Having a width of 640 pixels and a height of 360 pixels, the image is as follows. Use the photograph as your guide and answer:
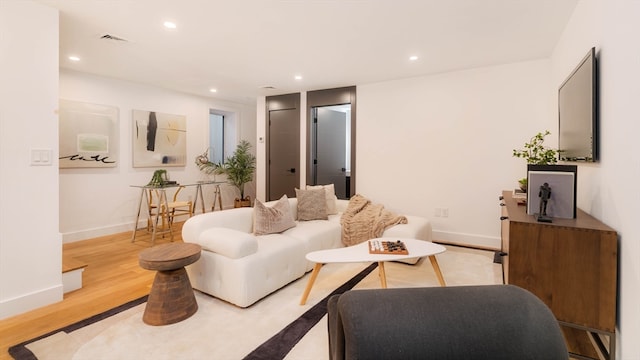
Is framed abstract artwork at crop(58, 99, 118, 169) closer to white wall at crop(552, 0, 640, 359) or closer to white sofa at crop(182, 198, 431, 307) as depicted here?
white sofa at crop(182, 198, 431, 307)

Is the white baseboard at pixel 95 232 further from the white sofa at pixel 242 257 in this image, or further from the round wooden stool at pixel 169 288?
the round wooden stool at pixel 169 288

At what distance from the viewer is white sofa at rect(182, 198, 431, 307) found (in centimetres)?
245

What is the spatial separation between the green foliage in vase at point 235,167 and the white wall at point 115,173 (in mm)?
200

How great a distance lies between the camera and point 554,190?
2018 mm

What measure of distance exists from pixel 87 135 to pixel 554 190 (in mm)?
5516

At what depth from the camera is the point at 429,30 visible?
2.96 metres

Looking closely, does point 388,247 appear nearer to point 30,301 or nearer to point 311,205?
point 311,205

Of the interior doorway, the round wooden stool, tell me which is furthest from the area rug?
the interior doorway

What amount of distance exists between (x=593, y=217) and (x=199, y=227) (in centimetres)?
293

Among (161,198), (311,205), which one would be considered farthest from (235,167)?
(311,205)

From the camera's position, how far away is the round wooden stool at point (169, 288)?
2217mm

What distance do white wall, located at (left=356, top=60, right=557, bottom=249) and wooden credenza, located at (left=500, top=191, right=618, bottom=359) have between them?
2329mm

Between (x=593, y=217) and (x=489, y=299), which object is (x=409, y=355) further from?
(x=593, y=217)

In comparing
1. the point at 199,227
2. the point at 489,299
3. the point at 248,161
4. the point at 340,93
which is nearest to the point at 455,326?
the point at 489,299
